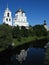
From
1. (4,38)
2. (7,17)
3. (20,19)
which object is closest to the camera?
(4,38)

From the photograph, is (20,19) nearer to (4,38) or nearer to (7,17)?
(7,17)

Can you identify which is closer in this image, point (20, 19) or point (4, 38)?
point (4, 38)

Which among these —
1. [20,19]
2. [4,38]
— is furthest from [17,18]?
[4,38]

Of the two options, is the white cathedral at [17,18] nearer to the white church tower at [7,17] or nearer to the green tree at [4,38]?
the white church tower at [7,17]

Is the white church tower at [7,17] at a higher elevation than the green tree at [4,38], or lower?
higher

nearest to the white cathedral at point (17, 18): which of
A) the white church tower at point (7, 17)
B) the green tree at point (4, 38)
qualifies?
the white church tower at point (7, 17)

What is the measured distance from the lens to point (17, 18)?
13212 cm

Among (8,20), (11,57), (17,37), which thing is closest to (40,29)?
(8,20)

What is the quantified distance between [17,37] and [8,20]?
46.1m

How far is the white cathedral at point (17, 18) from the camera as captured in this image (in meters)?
124

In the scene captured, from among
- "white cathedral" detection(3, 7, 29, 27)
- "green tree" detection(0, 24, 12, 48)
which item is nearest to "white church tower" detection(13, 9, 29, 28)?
"white cathedral" detection(3, 7, 29, 27)

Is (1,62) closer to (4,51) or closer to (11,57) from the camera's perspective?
(11,57)

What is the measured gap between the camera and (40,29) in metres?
113

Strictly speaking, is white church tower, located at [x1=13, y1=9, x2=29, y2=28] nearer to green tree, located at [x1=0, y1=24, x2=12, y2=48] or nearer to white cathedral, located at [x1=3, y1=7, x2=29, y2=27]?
white cathedral, located at [x1=3, y1=7, x2=29, y2=27]
